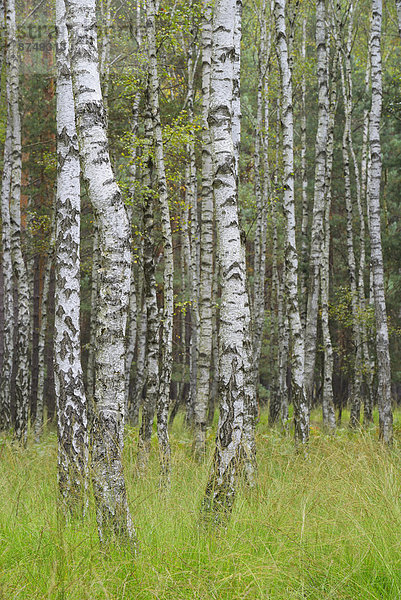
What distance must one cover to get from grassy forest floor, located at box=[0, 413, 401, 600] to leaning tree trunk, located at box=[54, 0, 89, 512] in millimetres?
542

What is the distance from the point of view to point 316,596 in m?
3.04

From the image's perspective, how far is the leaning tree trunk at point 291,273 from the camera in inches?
305

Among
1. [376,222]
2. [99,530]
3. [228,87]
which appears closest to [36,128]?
[376,222]

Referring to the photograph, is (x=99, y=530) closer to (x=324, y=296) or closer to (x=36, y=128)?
(x=324, y=296)

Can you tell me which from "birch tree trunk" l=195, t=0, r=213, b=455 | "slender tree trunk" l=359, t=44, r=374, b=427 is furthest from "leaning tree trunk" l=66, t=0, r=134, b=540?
"slender tree trunk" l=359, t=44, r=374, b=427

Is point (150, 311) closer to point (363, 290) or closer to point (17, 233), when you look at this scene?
point (17, 233)

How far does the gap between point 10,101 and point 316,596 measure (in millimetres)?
9873

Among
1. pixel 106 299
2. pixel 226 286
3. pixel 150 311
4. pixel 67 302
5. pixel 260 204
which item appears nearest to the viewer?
pixel 106 299

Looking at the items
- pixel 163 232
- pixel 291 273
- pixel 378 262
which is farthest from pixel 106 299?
pixel 378 262

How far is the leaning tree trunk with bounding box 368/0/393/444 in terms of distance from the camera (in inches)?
337

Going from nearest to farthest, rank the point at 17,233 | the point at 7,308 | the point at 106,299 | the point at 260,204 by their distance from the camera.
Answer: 1. the point at 106,299
2. the point at 17,233
3. the point at 7,308
4. the point at 260,204

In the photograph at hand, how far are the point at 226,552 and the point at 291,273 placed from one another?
5.24m

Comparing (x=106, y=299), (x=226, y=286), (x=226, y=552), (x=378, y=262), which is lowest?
(x=226, y=552)

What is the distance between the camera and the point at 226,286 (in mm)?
4609
